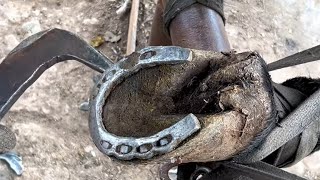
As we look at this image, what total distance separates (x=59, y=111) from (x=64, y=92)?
9 centimetres

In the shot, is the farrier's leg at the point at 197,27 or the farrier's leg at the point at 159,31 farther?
the farrier's leg at the point at 159,31

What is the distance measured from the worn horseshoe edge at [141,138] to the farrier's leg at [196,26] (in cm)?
51

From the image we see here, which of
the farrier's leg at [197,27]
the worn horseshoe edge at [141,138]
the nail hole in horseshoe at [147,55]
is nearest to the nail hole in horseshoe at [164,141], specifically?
the worn horseshoe edge at [141,138]

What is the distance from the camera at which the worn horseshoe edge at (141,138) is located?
2.77ft

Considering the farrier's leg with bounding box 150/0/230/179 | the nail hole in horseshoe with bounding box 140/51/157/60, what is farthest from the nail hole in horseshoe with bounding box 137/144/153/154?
the farrier's leg with bounding box 150/0/230/179

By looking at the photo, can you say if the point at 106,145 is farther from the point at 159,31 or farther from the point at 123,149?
the point at 159,31

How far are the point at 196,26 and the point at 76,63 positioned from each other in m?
0.89

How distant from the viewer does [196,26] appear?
59.8 inches

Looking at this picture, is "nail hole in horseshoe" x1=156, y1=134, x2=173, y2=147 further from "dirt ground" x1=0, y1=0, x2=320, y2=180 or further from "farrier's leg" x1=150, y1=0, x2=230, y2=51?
"dirt ground" x1=0, y1=0, x2=320, y2=180

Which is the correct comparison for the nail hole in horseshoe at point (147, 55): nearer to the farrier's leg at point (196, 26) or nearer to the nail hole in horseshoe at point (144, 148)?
the nail hole in horseshoe at point (144, 148)

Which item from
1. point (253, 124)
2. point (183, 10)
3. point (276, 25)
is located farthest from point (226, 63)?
point (276, 25)

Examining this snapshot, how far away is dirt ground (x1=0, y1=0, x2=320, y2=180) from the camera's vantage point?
207 centimetres

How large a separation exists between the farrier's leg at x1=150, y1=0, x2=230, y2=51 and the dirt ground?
683 mm

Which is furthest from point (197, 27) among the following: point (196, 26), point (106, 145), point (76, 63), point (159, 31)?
point (76, 63)
